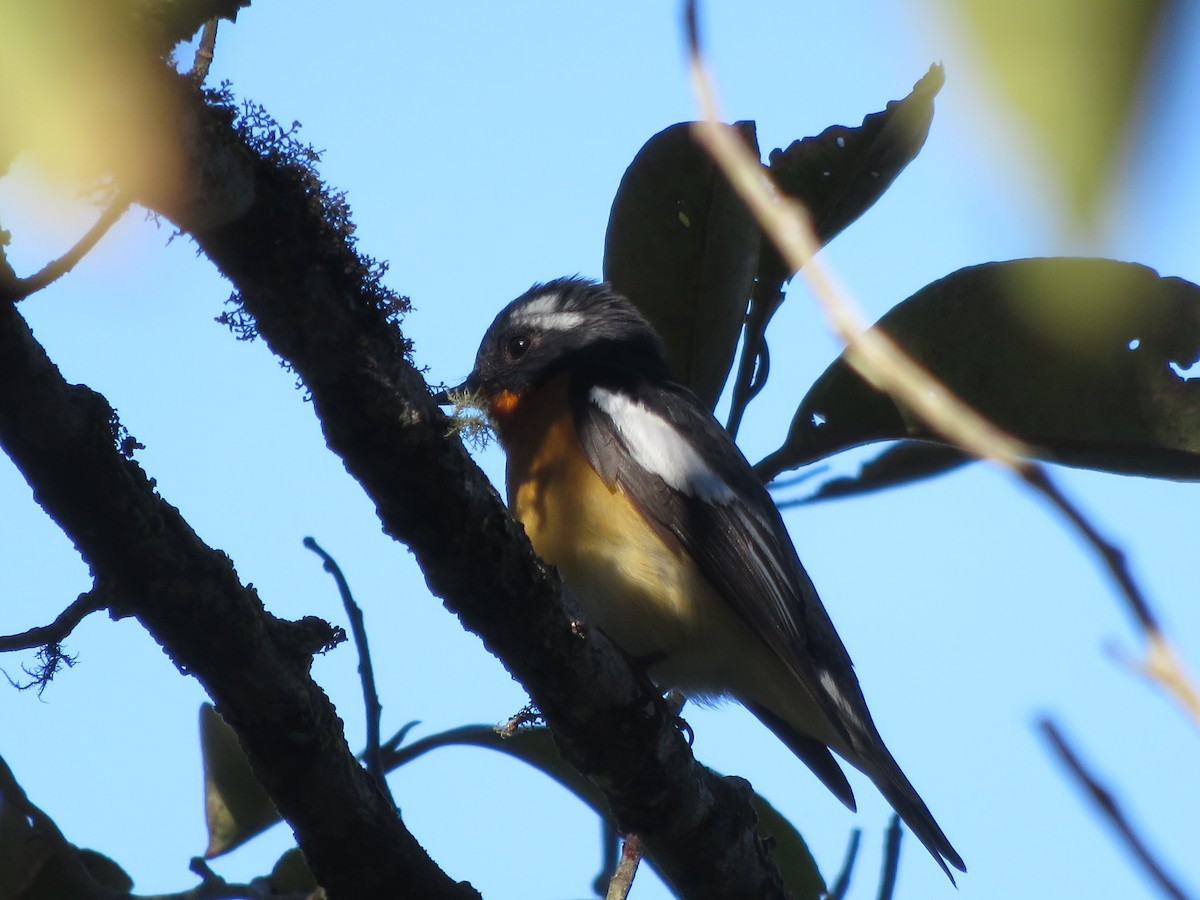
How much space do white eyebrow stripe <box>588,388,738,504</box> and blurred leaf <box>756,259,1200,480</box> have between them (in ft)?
1.82

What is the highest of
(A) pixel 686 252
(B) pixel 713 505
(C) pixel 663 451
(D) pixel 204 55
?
(A) pixel 686 252

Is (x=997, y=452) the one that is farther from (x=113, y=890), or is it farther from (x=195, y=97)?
(x=113, y=890)

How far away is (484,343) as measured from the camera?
19.7 ft

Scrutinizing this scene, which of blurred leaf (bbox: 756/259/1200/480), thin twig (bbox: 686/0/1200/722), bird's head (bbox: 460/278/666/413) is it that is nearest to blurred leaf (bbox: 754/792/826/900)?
blurred leaf (bbox: 756/259/1200/480)

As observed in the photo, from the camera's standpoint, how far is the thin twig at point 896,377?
2.95ft

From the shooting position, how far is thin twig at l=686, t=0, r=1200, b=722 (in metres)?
0.90

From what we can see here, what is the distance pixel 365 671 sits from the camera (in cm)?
351

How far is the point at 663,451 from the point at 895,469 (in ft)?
2.81

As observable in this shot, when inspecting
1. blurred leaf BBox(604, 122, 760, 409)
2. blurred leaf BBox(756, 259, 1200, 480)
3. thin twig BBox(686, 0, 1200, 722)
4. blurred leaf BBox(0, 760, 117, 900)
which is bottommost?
thin twig BBox(686, 0, 1200, 722)

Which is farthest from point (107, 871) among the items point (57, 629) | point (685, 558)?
point (685, 558)

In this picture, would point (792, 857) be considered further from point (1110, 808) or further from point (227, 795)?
point (1110, 808)

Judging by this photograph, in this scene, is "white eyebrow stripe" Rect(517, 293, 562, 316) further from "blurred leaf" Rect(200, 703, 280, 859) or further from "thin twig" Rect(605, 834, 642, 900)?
"thin twig" Rect(605, 834, 642, 900)

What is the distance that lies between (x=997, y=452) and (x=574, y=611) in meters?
2.22

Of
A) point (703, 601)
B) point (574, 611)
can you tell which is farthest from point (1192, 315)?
point (574, 611)
